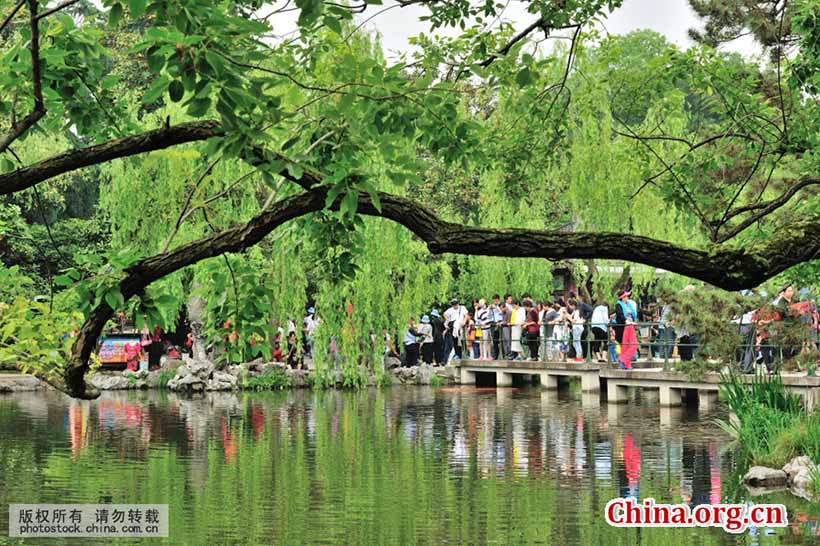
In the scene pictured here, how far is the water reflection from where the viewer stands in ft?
37.3

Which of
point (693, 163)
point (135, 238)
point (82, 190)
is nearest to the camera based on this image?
point (693, 163)

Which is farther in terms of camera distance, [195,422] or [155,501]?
[195,422]

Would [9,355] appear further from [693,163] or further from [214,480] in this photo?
[214,480]

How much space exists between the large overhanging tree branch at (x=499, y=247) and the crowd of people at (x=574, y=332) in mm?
11649

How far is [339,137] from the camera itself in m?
6.27

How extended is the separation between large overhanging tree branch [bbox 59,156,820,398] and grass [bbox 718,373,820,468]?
7799 millimetres

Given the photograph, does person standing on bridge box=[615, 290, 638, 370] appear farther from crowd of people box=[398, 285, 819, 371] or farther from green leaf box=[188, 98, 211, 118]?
green leaf box=[188, 98, 211, 118]

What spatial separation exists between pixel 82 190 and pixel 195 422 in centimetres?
1340

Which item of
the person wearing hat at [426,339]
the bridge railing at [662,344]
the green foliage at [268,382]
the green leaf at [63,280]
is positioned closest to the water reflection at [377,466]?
the bridge railing at [662,344]

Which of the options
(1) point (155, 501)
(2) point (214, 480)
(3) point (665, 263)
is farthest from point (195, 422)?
(3) point (665, 263)

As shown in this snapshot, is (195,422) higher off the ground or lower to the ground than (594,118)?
lower

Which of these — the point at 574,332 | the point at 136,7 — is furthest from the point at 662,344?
the point at 136,7

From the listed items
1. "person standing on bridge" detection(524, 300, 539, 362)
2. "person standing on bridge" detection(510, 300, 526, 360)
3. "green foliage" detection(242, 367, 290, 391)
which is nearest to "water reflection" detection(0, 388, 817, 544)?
"person standing on bridge" detection(524, 300, 539, 362)

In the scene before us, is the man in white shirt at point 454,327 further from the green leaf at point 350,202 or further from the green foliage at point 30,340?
the green leaf at point 350,202
